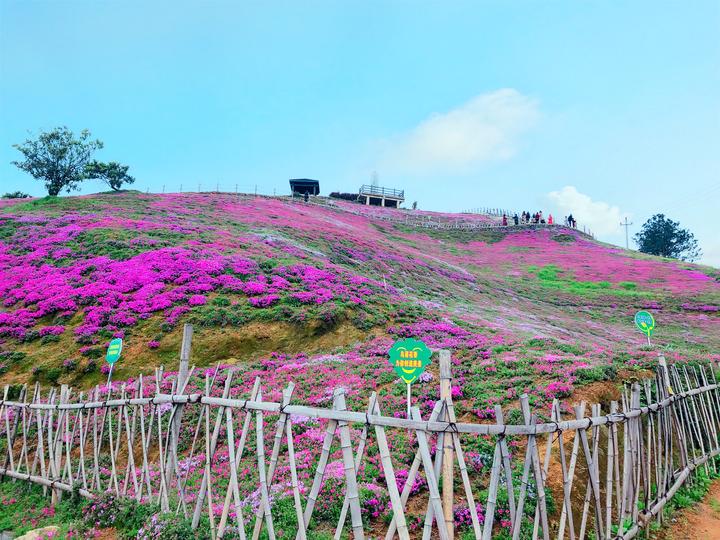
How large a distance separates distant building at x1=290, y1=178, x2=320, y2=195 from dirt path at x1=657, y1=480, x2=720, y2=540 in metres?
66.0

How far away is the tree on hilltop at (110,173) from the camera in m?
51.5

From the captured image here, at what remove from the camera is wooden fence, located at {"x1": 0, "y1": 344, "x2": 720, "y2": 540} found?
4609 mm

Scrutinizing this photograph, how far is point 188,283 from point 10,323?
621 cm

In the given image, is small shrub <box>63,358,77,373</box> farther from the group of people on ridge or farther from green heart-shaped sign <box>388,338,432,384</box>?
the group of people on ridge

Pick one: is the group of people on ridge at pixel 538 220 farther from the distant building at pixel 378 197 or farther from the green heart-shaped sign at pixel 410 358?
the green heart-shaped sign at pixel 410 358

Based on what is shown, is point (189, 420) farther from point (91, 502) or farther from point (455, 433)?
point (455, 433)

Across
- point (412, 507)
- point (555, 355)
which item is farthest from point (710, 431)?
point (412, 507)

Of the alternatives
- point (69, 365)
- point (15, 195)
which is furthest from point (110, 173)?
point (69, 365)

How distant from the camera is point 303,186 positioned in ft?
231

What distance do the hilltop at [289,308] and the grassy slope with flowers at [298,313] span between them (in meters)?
0.08

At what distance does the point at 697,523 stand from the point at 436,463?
5692 millimetres

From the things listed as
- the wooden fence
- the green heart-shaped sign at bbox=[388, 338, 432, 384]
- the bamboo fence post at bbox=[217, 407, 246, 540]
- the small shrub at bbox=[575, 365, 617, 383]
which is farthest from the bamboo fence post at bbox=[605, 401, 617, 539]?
the bamboo fence post at bbox=[217, 407, 246, 540]

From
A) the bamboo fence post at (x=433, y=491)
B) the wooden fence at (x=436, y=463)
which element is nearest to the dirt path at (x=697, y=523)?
the wooden fence at (x=436, y=463)

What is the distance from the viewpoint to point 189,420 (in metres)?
11.0
